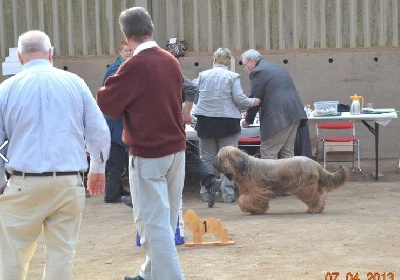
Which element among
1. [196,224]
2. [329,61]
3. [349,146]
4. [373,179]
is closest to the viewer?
[196,224]

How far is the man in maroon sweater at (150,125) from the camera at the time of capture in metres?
5.84

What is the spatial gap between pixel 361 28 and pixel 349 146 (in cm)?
209

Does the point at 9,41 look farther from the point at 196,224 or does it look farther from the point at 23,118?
the point at 23,118

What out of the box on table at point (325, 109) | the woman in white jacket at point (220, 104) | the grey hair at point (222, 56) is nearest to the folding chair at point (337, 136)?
the box on table at point (325, 109)

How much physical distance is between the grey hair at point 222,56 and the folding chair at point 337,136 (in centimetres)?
258

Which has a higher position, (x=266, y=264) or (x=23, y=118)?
(x=23, y=118)

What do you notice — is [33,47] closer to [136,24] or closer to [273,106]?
[136,24]

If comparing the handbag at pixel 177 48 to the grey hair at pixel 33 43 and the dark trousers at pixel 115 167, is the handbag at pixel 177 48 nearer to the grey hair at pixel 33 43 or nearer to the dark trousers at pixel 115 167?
the dark trousers at pixel 115 167

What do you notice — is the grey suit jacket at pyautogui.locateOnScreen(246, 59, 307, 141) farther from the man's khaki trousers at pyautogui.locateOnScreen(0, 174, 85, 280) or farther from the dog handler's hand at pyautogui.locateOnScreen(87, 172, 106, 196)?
the man's khaki trousers at pyautogui.locateOnScreen(0, 174, 85, 280)

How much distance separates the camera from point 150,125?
5.84 m

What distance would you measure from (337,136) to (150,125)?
28.8 ft

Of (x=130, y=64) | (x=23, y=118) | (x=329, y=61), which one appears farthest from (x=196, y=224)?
(x=329, y=61)

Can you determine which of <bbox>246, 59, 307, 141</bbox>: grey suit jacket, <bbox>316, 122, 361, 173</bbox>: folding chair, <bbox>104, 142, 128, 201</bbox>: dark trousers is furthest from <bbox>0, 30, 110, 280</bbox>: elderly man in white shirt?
<bbox>316, 122, 361, 173</bbox>: folding chair

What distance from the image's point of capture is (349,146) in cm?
1363
